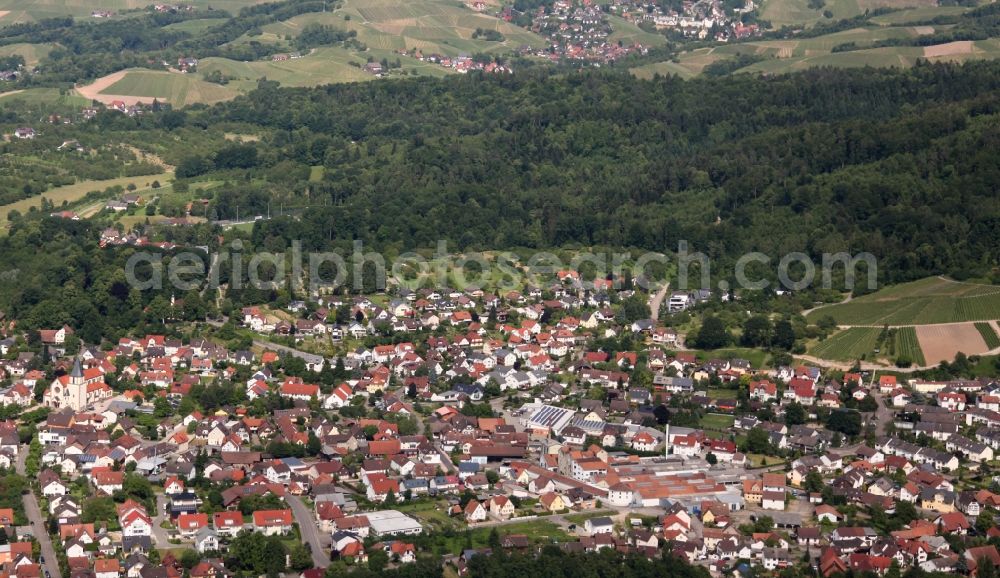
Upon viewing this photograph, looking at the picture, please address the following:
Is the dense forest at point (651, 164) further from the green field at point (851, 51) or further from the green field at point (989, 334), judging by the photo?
the green field at point (851, 51)

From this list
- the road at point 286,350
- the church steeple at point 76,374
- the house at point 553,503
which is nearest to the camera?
the house at point 553,503

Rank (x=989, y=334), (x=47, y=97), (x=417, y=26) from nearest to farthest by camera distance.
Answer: (x=989, y=334), (x=47, y=97), (x=417, y=26)

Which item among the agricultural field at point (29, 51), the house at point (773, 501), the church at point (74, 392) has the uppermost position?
the agricultural field at point (29, 51)

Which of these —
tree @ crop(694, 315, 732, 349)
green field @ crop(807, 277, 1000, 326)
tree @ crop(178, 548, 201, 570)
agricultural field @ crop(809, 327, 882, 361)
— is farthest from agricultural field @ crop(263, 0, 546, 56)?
tree @ crop(178, 548, 201, 570)

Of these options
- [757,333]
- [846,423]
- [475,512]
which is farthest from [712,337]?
[475,512]

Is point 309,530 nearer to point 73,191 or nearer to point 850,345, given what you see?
point 850,345

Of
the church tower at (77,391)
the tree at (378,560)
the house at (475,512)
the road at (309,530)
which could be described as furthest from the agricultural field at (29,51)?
the tree at (378,560)
